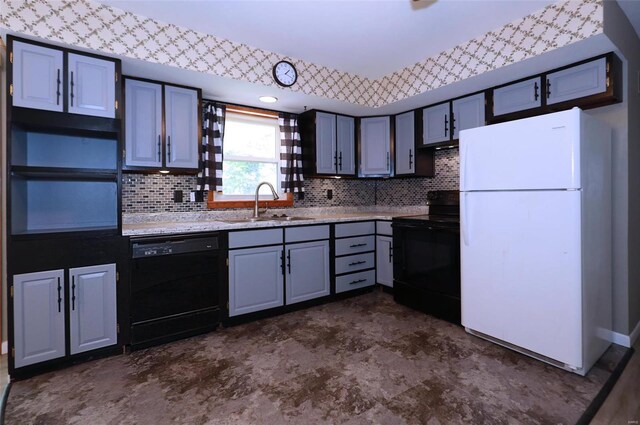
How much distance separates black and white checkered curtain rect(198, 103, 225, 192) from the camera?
9.90 feet

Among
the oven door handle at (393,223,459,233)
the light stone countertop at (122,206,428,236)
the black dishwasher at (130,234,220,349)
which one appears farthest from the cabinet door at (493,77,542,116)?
the black dishwasher at (130,234,220,349)

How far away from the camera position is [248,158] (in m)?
3.39


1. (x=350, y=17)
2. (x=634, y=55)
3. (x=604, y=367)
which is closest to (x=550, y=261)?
(x=604, y=367)

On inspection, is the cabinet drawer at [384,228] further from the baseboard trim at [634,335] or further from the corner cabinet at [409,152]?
the baseboard trim at [634,335]

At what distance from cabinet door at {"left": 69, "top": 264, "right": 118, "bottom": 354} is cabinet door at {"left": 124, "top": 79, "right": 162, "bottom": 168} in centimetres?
87

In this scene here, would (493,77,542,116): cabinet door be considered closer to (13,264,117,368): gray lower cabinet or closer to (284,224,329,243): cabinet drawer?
(284,224,329,243): cabinet drawer

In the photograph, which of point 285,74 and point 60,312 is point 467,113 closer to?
point 285,74

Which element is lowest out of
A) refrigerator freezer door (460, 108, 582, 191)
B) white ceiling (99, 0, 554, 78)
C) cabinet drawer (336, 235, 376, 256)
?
cabinet drawer (336, 235, 376, 256)

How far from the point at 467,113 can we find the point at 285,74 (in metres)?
1.78

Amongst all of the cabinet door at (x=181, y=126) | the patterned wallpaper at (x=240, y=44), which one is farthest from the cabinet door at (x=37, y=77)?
the cabinet door at (x=181, y=126)

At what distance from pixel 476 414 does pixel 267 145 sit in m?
3.00

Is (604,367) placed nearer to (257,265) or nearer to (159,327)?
(257,265)

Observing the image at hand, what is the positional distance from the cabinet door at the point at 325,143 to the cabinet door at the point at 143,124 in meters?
1.64

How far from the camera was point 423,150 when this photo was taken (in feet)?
11.9
